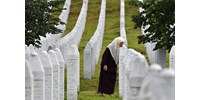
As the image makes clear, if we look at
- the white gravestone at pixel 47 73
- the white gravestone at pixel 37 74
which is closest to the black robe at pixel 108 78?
the white gravestone at pixel 47 73

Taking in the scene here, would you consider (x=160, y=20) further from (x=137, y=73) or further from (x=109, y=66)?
(x=137, y=73)

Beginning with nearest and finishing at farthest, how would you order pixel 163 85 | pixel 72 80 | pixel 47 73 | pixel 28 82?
pixel 163 85, pixel 28 82, pixel 47 73, pixel 72 80

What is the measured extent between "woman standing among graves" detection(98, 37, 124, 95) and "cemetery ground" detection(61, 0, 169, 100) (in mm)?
196

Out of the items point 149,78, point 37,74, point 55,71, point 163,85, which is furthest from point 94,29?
point 163,85

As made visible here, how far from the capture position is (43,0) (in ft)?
48.4

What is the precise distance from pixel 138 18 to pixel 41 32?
6.57 ft

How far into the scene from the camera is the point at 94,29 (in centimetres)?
2972

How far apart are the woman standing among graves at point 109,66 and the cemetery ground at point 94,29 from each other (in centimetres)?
20

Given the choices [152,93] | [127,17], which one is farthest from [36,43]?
[127,17]

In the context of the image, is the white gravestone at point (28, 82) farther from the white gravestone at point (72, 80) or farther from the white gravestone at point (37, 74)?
the white gravestone at point (72, 80)

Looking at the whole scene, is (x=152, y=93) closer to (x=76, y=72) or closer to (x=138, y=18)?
(x=76, y=72)

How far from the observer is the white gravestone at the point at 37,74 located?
7512 millimetres

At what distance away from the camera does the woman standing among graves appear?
1434 cm

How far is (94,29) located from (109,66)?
49.6ft
